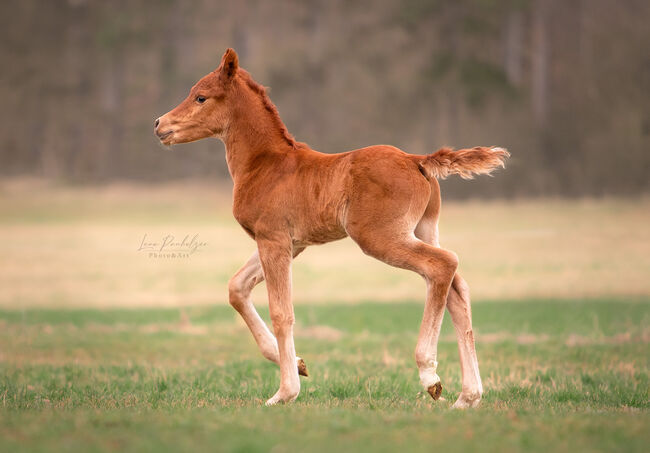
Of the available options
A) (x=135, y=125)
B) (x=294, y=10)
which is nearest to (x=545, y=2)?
(x=294, y=10)

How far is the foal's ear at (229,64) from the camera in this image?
765 cm

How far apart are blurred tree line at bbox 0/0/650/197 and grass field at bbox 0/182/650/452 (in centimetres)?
377

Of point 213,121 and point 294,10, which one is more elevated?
point 294,10

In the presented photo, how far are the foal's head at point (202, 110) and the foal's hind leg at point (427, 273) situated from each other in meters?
1.85

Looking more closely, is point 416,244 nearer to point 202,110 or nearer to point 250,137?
point 250,137

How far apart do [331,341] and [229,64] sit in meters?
8.16

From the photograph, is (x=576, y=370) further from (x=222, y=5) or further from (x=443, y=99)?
(x=222, y=5)

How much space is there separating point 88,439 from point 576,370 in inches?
270

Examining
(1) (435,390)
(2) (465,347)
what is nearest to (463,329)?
(2) (465,347)

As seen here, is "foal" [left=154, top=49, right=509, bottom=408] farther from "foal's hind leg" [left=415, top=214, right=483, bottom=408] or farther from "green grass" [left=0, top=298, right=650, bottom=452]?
"green grass" [left=0, top=298, right=650, bottom=452]

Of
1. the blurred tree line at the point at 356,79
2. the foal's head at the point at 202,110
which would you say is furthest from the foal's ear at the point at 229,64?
the blurred tree line at the point at 356,79

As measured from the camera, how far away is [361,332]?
16719mm

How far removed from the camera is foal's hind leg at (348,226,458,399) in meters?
Result: 6.81

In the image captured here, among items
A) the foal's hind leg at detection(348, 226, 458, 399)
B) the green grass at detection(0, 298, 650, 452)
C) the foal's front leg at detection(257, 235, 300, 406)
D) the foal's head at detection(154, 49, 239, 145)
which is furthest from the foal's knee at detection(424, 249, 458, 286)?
the foal's head at detection(154, 49, 239, 145)
